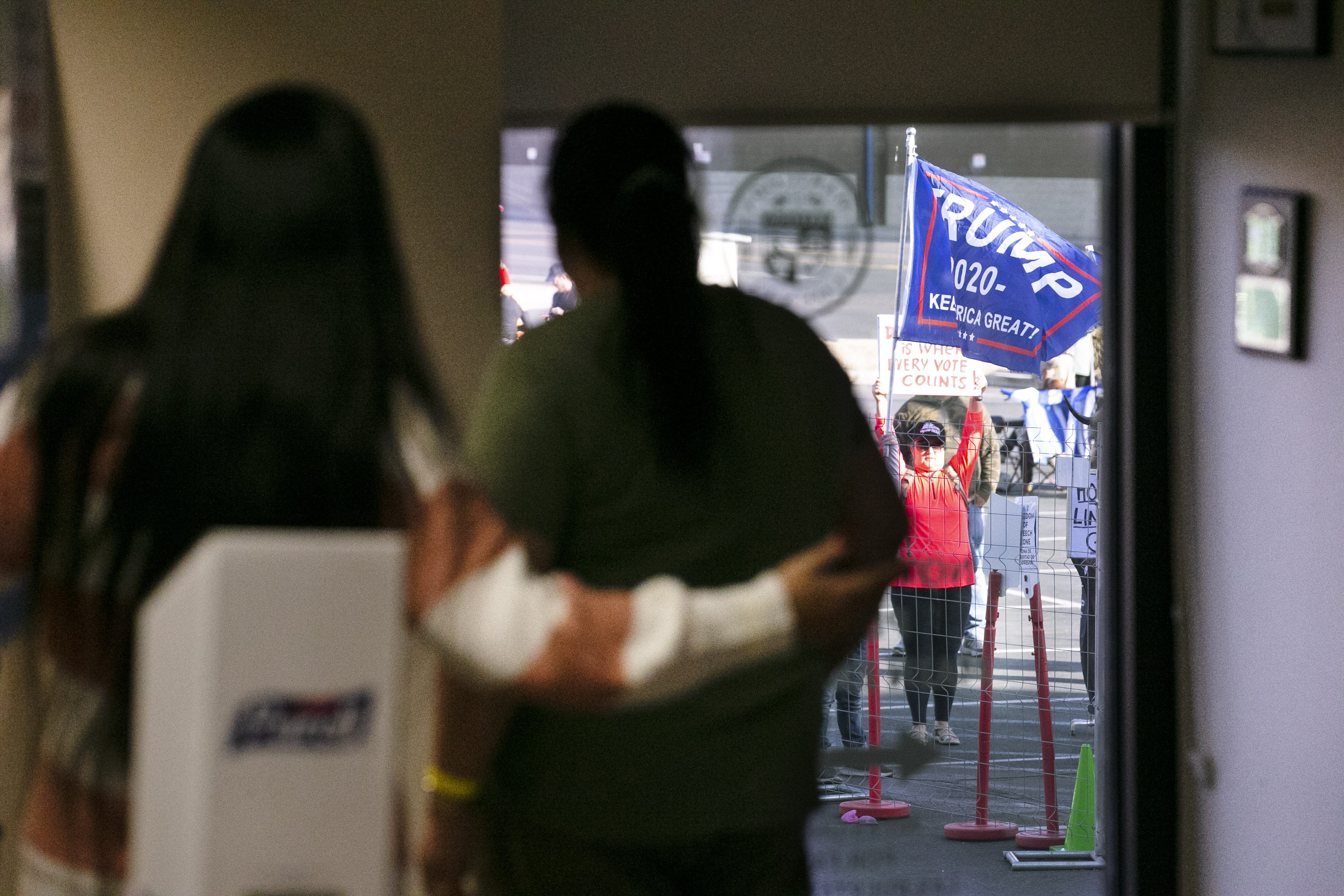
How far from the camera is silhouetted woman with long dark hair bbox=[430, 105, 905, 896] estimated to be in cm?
148

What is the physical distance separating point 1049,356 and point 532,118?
1212 mm

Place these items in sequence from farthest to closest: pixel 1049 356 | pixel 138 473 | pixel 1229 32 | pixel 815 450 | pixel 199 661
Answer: pixel 1049 356
pixel 1229 32
pixel 815 450
pixel 138 473
pixel 199 661

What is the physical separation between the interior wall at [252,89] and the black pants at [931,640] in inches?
44.6

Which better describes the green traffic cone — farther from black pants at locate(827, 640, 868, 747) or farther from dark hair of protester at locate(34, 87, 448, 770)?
dark hair of protester at locate(34, 87, 448, 770)

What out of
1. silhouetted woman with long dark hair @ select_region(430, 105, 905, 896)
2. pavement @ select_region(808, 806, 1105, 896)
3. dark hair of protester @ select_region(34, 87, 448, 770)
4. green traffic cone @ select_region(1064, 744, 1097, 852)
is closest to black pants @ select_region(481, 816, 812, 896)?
silhouetted woman with long dark hair @ select_region(430, 105, 905, 896)

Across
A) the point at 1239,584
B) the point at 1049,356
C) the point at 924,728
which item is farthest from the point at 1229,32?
the point at 924,728

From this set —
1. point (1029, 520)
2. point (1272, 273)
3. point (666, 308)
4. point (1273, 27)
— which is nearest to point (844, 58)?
point (1273, 27)

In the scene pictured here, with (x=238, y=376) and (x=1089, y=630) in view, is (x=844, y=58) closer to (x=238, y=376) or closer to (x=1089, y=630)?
(x=1089, y=630)

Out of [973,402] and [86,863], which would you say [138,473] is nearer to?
[86,863]

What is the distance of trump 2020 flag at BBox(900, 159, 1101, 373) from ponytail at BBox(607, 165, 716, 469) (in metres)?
1.43

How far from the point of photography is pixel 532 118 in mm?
2822

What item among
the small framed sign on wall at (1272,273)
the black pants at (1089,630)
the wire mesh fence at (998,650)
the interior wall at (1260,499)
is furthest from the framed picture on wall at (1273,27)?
the black pants at (1089,630)

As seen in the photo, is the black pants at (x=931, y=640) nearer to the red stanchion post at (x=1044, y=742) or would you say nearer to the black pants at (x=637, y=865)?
the red stanchion post at (x=1044, y=742)

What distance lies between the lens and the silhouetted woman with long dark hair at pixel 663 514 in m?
1.48
